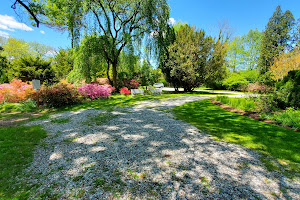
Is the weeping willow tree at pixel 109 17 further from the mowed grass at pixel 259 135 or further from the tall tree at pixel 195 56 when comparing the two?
the mowed grass at pixel 259 135

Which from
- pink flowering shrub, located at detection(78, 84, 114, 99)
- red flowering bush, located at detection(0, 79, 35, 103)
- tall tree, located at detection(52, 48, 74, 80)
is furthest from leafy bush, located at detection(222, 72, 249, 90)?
red flowering bush, located at detection(0, 79, 35, 103)

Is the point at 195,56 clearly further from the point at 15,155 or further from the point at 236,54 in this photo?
the point at 236,54

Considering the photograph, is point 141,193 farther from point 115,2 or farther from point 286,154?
point 115,2

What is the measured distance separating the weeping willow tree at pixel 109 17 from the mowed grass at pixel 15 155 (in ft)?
31.1

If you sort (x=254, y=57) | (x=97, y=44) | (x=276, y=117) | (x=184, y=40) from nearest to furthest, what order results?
1. (x=276, y=117)
2. (x=97, y=44)
3. (x=184, y=40)
4. (x=254, y=57)

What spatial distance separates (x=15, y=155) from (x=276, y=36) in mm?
37435

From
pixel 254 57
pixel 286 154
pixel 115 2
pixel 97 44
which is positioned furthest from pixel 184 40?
pixel 254 57

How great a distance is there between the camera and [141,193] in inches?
78.0

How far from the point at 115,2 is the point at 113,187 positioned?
14.8m

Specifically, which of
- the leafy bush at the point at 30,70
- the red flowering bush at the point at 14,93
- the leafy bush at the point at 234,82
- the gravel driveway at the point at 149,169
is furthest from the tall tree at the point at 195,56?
the leafy bush at the point at 30,70

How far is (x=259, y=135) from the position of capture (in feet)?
13.5

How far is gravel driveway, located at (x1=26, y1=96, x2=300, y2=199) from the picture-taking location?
202 centimetres

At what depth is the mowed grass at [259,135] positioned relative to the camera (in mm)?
2943

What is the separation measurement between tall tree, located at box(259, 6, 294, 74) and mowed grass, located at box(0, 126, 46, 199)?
32551 millimetres
